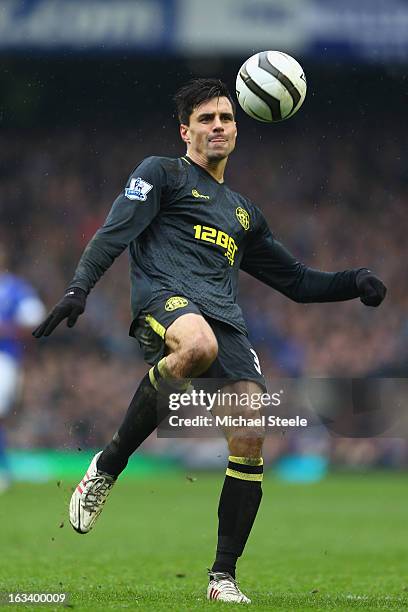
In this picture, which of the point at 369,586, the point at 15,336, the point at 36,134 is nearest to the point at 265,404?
the point at 369,586

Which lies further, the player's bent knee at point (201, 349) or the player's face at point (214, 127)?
the player's face at point (214, 127)

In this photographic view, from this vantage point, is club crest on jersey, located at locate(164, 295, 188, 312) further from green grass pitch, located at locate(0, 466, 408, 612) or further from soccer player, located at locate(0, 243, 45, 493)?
soccer player, located at locate(0, 243, 45, 493)

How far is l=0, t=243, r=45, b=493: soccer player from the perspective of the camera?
12016 mm

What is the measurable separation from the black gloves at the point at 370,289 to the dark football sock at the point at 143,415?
105 cm

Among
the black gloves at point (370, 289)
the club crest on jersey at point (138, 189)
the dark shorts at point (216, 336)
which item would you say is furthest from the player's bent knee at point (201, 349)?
the black gloves at point (370, 289)

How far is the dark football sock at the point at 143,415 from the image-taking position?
5.19 metres

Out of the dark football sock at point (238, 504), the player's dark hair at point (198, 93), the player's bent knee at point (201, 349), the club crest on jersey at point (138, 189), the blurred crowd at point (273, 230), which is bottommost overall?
the dark football sock at point (238, 504)

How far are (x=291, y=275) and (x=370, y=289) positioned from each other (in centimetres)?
55

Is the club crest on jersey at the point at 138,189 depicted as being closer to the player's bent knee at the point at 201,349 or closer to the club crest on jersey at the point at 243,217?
the club crest on jersey at the point at 243,217

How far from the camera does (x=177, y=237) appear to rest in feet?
17.6

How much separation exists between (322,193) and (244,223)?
15.8m

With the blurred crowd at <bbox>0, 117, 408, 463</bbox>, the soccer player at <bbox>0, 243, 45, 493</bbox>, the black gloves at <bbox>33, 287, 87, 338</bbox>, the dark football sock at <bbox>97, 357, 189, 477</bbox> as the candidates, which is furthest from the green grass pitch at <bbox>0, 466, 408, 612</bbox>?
the blurred crowd at <bbox>0, 117, 408, 463</bbox>

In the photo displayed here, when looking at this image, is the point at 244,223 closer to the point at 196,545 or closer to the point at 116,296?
the point at 196,545

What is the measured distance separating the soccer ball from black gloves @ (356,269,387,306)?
870 millimetres
